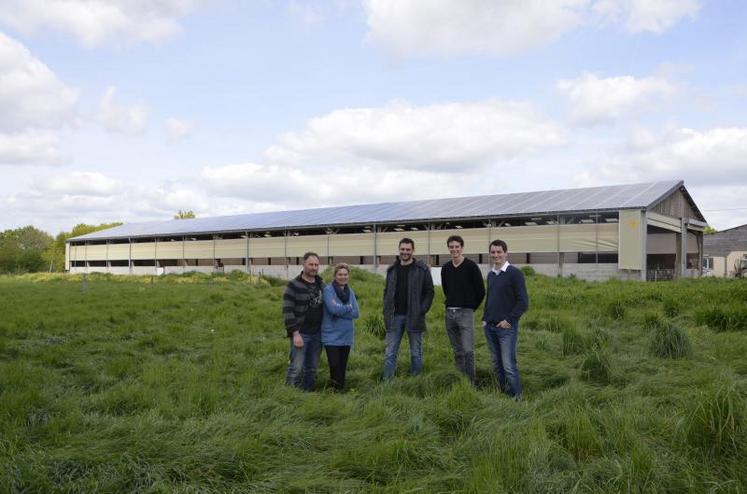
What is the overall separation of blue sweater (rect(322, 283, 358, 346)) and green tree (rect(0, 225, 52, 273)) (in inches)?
2547

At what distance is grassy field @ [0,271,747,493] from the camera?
10.6 ft

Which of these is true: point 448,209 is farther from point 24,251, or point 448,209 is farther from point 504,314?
point 24,251

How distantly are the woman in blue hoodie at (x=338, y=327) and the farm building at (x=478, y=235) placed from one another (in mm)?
21681

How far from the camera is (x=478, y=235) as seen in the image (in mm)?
29484

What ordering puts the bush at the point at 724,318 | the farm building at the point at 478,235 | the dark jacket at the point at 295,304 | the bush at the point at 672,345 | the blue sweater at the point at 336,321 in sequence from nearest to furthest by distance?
the dark jacket at the point at 295,304 < the blue sweater at the point at 336,321 < the bush at the point at 672,345 < the bush at the point at 724,318 < the farm building at the point at 478,235

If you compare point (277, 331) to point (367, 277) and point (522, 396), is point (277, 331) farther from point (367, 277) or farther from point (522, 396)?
point (367, 277)

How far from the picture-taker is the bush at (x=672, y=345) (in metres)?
6.99

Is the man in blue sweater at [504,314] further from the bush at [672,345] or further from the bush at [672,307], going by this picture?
the bush at [672,307]

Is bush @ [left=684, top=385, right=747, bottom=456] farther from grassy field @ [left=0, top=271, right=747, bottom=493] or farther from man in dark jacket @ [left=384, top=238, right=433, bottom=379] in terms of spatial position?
man in dark jacket @ [left=384, top=238, right=433, bottom=379]

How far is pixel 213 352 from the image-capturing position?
7.80 m

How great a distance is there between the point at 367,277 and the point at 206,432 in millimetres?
18217

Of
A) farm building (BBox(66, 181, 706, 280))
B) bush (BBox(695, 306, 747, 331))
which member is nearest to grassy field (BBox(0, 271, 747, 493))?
bush (BBox(695, 306, 747, 331))

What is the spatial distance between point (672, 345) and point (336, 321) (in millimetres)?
4441

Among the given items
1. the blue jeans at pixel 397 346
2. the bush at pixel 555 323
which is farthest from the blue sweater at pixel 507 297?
the bush at pixel 555 323
